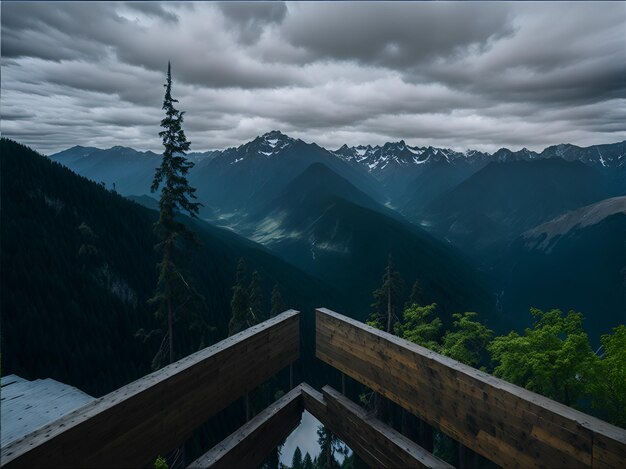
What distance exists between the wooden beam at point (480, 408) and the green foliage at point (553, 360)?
14303 millimetres

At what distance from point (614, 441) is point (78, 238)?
7712 cm

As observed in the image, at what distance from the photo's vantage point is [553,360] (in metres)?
15.9

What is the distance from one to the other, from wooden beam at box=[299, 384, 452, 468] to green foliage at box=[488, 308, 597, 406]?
1403 centimetres

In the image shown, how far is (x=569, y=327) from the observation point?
16688mm

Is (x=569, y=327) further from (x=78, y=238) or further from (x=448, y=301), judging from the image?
(x=448, y=301)

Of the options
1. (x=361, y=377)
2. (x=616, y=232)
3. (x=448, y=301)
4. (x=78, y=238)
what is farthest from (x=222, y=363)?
(x=616, y=232)

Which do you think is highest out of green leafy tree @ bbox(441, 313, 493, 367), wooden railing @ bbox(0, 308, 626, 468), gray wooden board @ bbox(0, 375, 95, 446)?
wooden railing @ bbox(0, 308, 626, 468)

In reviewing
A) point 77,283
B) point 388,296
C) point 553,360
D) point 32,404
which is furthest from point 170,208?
point 77,283

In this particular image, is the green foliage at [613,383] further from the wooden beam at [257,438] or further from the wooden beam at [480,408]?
the wooden beam at [257,438]

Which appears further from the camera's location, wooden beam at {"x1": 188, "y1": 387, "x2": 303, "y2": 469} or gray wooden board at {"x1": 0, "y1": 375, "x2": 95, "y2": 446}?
gray wooden board at {"x1": 0, "y1": 375, "x2": 95, "y2": 446}

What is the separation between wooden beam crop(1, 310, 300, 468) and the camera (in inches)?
98.0

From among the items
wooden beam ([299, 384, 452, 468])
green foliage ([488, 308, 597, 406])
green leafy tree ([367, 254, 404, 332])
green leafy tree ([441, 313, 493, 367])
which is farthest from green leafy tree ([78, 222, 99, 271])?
wooden beam ([299, 384, 452, 468])

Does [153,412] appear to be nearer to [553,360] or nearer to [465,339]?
[553,360]

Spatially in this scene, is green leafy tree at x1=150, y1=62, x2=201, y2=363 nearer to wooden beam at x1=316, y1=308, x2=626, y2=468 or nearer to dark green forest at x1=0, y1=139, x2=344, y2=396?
wooden beam at x1=316, y1=308, x2=626, y2=468
